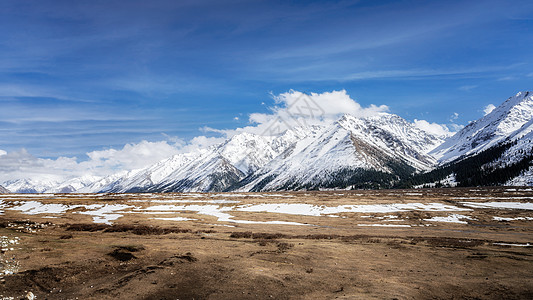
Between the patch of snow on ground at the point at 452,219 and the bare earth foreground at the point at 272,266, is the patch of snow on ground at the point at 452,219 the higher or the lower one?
the lower one

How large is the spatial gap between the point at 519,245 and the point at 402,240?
11.8 m

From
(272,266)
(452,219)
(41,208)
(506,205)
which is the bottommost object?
(506,205)

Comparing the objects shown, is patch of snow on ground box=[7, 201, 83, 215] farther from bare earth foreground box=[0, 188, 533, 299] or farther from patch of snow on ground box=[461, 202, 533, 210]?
patch of snow on ground box=[461, 202, 533, 210]

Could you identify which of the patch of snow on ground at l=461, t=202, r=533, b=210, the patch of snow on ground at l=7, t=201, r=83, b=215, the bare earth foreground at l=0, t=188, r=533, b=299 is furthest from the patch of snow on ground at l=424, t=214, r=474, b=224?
the patch of snow on ground at l=7, t=201, r=83, b=215

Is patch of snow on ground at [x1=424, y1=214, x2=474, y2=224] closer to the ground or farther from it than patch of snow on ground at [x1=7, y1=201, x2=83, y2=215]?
closer to the ground

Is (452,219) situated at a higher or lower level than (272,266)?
lower

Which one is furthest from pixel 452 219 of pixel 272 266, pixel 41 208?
pixel 41 208

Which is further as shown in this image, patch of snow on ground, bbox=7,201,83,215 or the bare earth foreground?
patch of snow on ground, bbox=7,201,83,215

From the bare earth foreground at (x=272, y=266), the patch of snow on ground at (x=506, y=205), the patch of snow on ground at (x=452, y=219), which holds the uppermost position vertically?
the bare earth foreground at (x=272, y=266)

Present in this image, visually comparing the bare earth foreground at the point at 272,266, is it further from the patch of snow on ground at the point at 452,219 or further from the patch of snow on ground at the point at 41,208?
the patch of snow on ground at the point at 41,208

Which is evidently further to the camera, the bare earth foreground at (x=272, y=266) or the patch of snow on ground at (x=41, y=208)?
the patch of snow on ground at (x=41, y=208)

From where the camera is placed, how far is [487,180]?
566 feet

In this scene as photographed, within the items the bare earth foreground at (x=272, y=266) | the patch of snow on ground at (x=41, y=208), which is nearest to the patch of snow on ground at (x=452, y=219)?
the bare earth foreground at (x=272, y=266)

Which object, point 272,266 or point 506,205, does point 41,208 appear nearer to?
point 272,266
